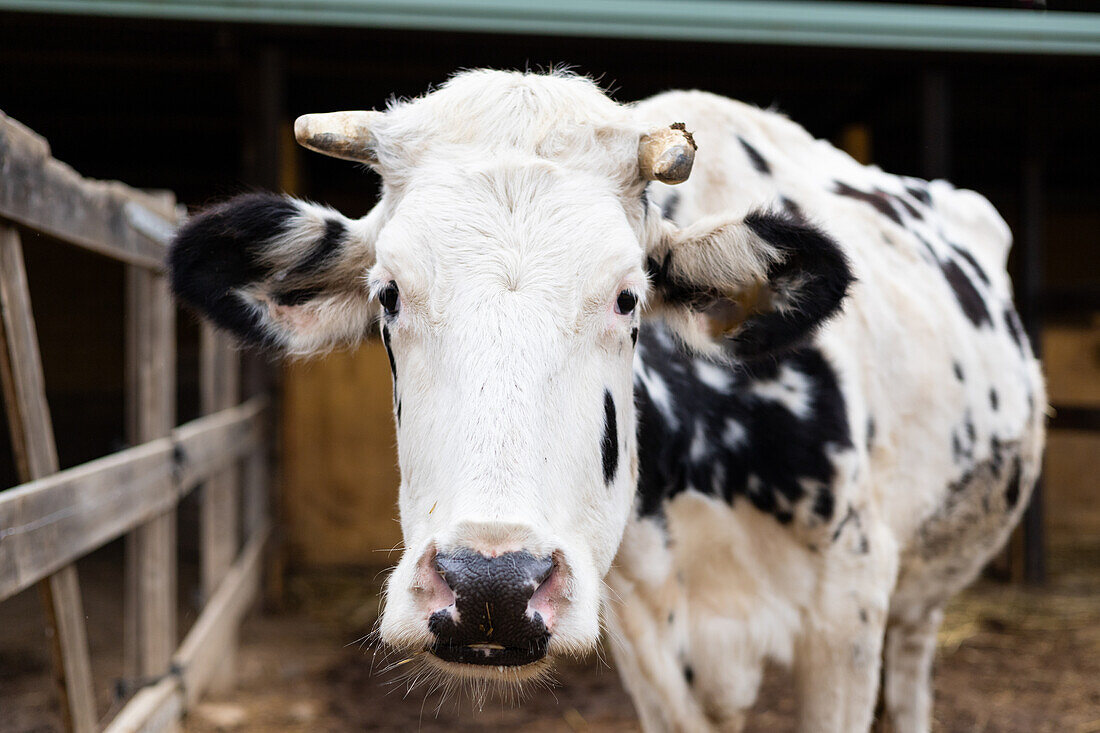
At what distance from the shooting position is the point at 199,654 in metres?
3.90

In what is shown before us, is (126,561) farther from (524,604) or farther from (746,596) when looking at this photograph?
(524,604)

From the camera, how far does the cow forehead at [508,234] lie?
174 centimetres

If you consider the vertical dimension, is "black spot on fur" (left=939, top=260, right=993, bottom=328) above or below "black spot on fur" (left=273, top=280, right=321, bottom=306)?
below

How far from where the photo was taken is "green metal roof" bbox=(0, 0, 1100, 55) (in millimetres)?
4797

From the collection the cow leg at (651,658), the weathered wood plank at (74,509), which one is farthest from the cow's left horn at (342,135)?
the cow leg at (651,658)

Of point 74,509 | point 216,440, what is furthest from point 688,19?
point 74,509

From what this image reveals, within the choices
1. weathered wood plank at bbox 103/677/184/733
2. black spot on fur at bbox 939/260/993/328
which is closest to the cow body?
black spot on fur at bbox 939/260/993/328

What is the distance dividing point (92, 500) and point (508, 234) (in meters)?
1.38

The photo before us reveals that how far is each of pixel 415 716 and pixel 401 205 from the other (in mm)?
2988

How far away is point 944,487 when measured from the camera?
10.3ft

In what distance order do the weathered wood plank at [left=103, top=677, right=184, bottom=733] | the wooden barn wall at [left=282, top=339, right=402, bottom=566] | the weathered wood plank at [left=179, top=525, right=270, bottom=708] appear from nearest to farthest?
1. the weathered wood plank at [left=103, top=677, right=184, bottom=733]
2. the weathered wood plank at [left=179, top=525, right=270, bottom=708]
3. the wooden barn wall at [left=282, top=339, right=402, bottom=566]

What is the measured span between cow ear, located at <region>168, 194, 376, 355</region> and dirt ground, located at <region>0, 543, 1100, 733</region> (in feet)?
5.25

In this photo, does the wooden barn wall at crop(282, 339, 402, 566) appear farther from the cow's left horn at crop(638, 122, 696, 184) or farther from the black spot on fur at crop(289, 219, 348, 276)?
the cow's left horn at crop(638, 122, 696, 184)

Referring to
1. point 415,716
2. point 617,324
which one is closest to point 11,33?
point 415,716
